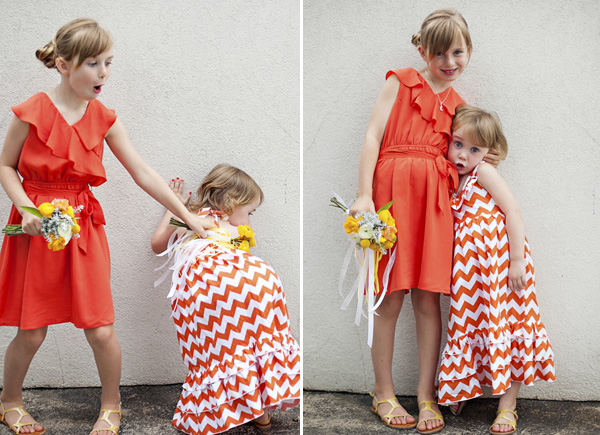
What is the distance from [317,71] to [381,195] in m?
0.83

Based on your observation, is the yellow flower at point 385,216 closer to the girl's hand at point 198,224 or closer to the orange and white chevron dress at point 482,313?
the orange and white chevron dress at point 482,313

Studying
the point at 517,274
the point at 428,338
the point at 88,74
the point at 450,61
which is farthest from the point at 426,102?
the point at 88,74

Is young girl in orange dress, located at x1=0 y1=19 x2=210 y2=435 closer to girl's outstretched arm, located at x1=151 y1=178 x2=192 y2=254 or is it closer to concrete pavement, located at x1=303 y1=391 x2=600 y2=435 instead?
girl's outstretched arm, located at x1=151 y1=178 x2=192 y2=254

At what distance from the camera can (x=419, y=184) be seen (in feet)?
9.76

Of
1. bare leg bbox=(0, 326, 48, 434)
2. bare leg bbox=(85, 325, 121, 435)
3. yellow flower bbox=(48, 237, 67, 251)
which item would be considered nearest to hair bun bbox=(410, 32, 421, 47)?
yellow flower bbox=(48, 237, 67, 251)

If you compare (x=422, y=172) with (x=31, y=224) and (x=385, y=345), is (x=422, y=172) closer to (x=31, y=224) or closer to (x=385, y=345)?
(x=385, y=345)

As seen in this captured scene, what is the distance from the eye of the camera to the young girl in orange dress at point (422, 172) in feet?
9.65

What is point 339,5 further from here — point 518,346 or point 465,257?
point 518,346

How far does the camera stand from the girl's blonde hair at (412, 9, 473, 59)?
2.88 m

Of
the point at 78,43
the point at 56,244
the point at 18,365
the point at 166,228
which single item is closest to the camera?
the point at 56,244

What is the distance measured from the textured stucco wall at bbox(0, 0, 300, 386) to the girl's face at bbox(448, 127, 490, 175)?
0.86m

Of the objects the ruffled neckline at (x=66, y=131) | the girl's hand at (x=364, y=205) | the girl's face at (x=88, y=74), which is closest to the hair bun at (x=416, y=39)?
the girl's hand at (x=364, y=205)

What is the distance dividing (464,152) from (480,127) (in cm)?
14

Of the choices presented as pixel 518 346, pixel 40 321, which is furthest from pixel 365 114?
pixel 40 321
